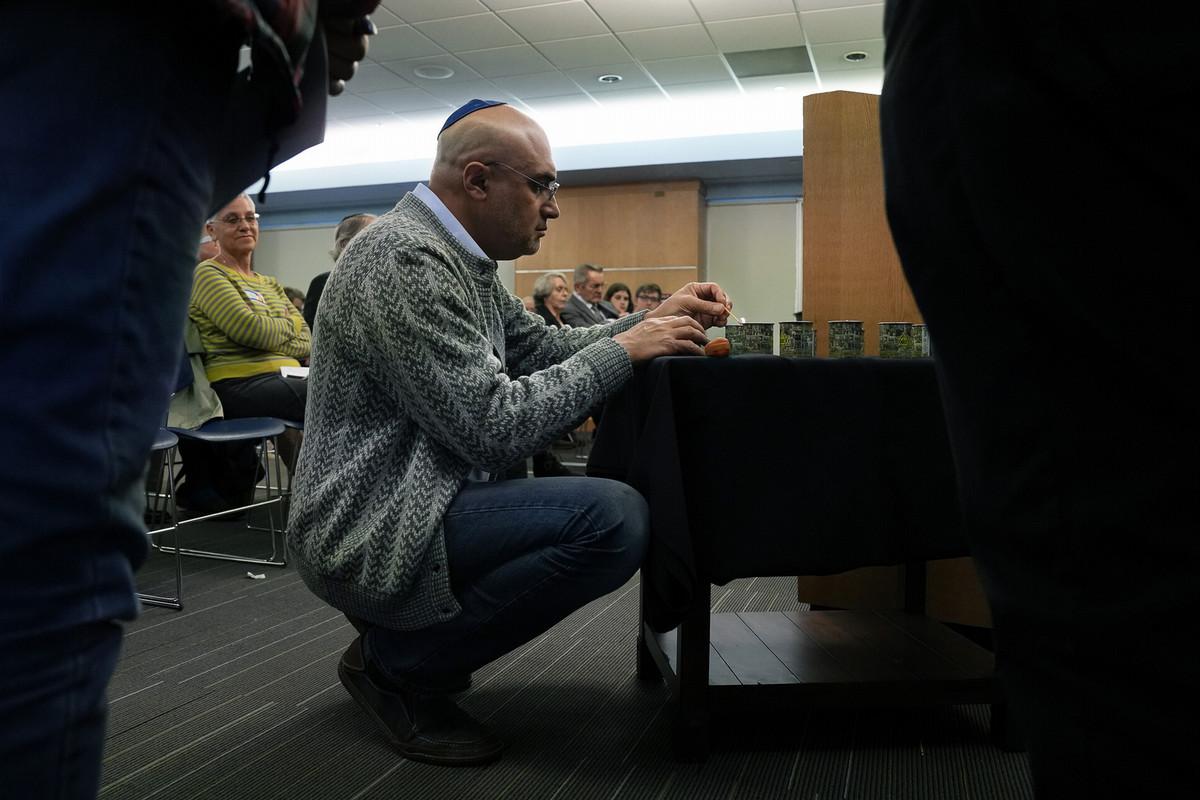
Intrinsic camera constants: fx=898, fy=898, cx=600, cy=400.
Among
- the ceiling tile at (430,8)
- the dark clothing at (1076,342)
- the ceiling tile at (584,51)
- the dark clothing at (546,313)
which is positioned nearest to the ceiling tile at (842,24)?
the ceiling tile at (584,51)

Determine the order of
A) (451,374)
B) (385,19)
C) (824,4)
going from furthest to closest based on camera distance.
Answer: (385,19)
(824,4)
(451,374)

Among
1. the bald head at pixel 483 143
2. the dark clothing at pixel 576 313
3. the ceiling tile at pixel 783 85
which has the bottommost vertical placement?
the dark clothing at pixel 576 313

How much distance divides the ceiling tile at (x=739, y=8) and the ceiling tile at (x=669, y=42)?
0.21 meters

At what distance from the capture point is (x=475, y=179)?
1512mm

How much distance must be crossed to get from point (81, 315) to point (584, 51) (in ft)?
20.0

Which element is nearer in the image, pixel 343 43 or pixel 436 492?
pixel 343 43

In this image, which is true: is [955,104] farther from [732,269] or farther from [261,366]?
[732,269]

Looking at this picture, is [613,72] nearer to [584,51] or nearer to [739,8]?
[584,51]

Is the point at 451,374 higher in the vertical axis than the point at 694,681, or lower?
higher

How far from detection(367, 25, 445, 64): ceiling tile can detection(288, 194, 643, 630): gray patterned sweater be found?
490 cm

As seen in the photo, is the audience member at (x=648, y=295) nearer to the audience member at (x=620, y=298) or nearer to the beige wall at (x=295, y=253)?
the audience member at (x=620, y=298)

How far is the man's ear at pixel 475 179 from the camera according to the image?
1.50 metres

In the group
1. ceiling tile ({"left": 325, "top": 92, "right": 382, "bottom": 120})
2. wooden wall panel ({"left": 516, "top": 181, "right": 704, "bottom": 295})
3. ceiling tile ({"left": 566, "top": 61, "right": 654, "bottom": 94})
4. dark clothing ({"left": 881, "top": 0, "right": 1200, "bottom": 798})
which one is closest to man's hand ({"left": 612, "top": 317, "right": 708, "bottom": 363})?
dark clothing ({"left": 881, "top": 0, "right": 1200, "bottom": 798})

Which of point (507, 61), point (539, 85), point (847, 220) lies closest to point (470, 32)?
point (507, 61)
